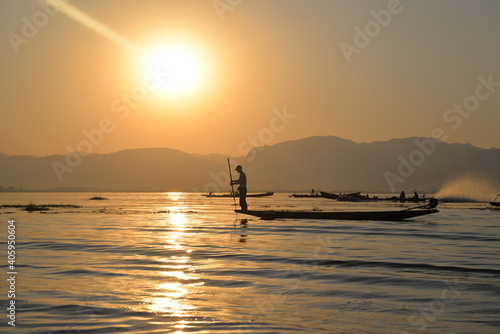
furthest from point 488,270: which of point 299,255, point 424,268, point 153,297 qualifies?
point 153,297

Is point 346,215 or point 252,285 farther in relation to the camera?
point 346,215

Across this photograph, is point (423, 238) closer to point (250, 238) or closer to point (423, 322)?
point (250, 238)

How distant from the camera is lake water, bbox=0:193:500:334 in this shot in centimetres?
1043

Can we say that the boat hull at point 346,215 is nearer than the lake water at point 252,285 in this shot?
No

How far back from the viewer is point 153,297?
12438 millimetres

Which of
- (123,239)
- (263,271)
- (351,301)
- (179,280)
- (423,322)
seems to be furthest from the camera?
(123,239)

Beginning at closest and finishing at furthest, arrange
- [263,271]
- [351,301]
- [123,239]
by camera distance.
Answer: [351,301] → [263,271] → [123,239]

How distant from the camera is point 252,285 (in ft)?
46.1

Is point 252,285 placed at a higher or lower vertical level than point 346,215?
lower

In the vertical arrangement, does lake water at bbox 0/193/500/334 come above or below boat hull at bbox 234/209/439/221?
below

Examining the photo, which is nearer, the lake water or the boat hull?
the lake water

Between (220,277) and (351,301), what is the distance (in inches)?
158

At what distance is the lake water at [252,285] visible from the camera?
1043cm

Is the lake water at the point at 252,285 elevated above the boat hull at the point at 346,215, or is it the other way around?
the boat hull at the point at 346,215
